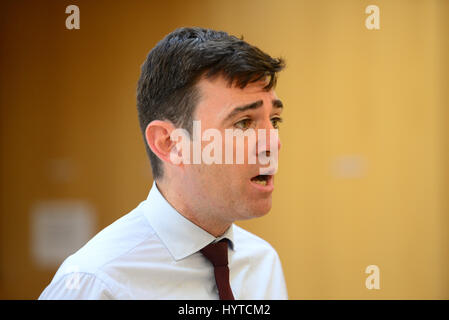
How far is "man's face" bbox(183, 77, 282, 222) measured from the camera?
993 millimetres

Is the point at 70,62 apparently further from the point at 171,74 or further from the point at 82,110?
the point at 171,74

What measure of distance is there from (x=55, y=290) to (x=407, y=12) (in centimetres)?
210

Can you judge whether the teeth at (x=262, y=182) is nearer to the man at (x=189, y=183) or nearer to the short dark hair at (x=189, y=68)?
the man at (x=189, y=183)

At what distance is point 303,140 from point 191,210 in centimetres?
118

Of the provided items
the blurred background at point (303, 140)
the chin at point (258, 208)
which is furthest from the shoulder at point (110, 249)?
the blurred background at point (303, 140)

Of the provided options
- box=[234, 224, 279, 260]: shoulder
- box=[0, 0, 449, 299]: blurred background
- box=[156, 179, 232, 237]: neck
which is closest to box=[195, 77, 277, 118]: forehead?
box=[156, 179, 232, 237]: neck

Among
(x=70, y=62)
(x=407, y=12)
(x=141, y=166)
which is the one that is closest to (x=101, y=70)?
(x=70, y=62)

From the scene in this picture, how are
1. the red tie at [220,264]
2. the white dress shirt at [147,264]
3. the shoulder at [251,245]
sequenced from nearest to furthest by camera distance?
the white dress shirt at [147,264], the red tie at [220,264], the shoulder at [251,245]

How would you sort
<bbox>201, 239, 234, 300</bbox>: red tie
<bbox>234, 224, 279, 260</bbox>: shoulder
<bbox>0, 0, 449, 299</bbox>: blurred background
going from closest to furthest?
<bbox>201, 239, 234, 300</bbox>: red tie < <bbox>234, 224, 279, 260</bbox>: shoulder < <bbox>0, 0, 449, 299</bbox>: blurred background

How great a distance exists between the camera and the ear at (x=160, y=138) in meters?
1.06

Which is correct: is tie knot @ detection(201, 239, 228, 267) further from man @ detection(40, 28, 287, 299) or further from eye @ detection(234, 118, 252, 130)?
eye @ detection(234, 118, 252, 130)

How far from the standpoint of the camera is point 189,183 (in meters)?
1.05

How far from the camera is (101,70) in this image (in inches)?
70.5

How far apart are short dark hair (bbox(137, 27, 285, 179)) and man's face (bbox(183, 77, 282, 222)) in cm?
2
